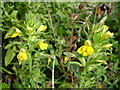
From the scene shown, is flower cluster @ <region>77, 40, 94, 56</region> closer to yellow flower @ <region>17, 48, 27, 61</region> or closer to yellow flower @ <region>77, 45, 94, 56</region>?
yellow flower @ <region>77, 45, 94, 56</region>

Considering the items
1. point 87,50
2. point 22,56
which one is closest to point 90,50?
point 87,50

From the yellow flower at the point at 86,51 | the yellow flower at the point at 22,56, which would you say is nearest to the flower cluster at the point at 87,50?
the yellow flower at the point at 86,51

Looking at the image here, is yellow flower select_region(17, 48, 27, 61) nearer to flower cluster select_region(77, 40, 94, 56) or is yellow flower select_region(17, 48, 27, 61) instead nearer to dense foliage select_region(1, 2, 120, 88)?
dense foliage select_region(1, 2, 120, 88)

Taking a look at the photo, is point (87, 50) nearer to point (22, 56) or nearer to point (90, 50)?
point (90, 50)

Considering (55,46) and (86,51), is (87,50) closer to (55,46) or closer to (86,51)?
(86,51)

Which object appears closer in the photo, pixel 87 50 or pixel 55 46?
pixel 87 50

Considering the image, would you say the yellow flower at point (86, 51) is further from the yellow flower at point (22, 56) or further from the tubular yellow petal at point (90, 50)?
the yellow flower at point (22, 56)

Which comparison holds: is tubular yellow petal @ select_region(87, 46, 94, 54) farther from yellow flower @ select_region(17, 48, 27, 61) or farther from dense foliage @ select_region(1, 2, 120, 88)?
yellow flower @ select_region(17, 48, 27, 61)

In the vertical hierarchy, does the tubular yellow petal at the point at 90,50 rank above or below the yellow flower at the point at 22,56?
above

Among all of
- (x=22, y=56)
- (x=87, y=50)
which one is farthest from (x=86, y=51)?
(x=22, y=56)

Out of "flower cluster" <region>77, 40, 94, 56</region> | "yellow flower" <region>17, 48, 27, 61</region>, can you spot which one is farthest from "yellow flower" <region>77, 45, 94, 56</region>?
"yellow flower" <region>17, 48, 27, 61</region>

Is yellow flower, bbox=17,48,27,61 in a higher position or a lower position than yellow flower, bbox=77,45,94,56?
lower

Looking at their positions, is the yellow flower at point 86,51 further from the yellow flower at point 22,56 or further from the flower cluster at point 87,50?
the yellow flower at point 22,56

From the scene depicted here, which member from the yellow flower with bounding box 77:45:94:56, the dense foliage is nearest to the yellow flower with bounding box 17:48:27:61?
the dense foliage
